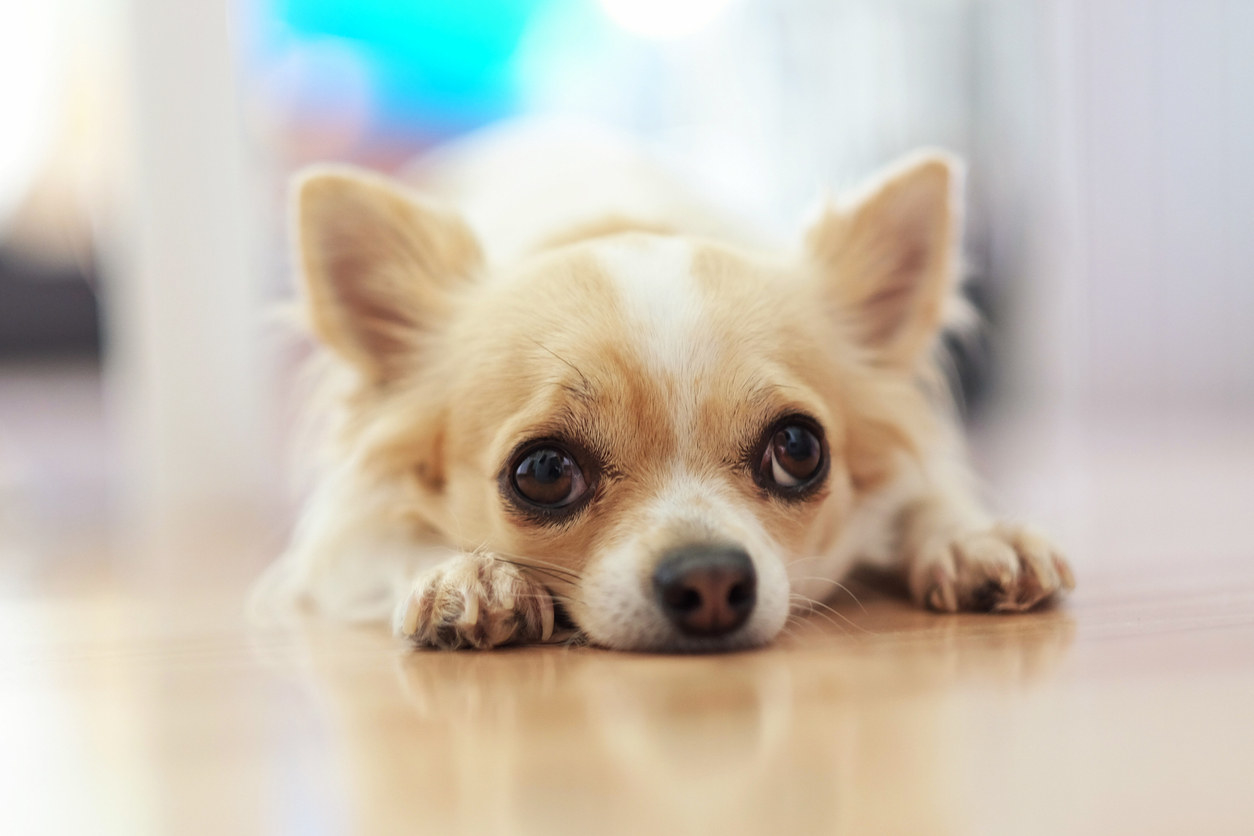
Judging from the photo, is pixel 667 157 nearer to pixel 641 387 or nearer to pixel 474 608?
pixel 641 387

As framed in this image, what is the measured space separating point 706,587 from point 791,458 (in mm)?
319

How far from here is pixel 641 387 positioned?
159 centimetres

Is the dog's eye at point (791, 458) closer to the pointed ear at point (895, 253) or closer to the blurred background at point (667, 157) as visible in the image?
the pointed ear at point (895, 253)

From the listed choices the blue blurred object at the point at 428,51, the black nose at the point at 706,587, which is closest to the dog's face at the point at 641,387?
the black nose at the point at 706,587

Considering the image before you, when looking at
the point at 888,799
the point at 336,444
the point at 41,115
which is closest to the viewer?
the point at 888,799

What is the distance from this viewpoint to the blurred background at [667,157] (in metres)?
4.11

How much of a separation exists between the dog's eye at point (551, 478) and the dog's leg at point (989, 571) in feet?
1.97

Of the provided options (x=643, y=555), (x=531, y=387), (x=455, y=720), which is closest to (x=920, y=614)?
(x=643, y=555)

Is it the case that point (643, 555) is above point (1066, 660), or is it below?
above

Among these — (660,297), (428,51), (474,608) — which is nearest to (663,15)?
(428,51)

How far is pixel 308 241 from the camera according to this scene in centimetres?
194

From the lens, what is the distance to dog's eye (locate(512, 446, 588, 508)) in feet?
5.27

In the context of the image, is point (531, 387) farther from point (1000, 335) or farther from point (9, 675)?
point (1000, 335)

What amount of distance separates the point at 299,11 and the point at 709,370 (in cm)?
372
